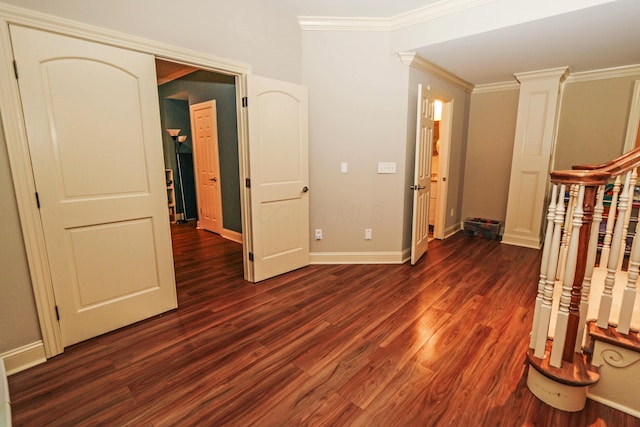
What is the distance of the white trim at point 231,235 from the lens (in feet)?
15.1

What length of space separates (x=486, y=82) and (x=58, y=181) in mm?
Answer: 5169

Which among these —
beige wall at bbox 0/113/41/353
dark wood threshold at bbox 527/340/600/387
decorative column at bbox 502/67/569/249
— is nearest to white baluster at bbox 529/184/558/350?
dark wood threshold at bbox 527/340/600/387

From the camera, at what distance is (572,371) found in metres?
1.56

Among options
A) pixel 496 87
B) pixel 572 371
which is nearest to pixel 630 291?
pixel 572 371

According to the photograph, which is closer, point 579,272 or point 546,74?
point 579,272

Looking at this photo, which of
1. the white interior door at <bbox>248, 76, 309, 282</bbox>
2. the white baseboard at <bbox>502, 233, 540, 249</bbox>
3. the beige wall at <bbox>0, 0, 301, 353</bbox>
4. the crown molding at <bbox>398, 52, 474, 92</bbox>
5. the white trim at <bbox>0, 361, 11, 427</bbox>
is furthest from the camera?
the white baseboard at <bbox>502, 233, 540, 249</bbox>

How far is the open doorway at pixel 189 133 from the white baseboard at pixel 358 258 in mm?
1466

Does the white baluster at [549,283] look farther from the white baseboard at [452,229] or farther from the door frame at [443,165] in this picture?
the white baseboard at [452,229]

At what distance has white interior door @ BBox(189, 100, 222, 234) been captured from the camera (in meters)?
4.78

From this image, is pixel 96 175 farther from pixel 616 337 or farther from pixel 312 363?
pixel 616 337

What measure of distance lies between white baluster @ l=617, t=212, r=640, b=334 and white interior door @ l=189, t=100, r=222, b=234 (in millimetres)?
4567

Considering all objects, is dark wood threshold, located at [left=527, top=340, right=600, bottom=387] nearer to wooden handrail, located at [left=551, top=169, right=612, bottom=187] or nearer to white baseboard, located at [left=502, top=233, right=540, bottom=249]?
wooden handrail, located at [left=551, top=169, right=612, bottom=187]

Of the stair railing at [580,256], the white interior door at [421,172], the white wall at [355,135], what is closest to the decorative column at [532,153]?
the white interior door at [421,172]

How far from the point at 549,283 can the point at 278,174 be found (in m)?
2.35
